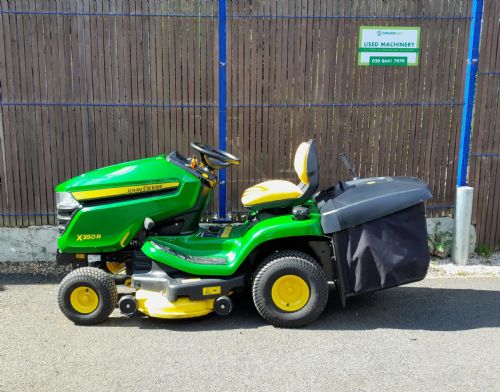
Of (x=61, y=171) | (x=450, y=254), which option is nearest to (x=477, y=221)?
(x=450, y=254)

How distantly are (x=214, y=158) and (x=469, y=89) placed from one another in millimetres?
3007

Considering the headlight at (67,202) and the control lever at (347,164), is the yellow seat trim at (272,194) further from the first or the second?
the headlight at (67,202)

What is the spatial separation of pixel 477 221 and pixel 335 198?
2.73 meters

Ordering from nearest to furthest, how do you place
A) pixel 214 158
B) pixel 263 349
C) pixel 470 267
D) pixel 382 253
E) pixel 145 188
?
pixel 263 349
pixel 382 253
pixel 145 188
pixel 214 158
pixel 470 267

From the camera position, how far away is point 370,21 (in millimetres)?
5840

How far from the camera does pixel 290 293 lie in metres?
4.35

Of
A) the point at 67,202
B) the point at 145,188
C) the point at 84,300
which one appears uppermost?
the point at 145,188

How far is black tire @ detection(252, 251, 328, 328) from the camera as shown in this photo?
4.29 metres

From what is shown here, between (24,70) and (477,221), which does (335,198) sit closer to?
(477,221)

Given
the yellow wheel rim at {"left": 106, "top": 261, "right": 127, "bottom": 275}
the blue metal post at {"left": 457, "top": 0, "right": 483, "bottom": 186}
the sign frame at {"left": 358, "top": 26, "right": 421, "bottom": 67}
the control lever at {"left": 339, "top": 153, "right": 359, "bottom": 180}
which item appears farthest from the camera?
the sign frame at {"left": 358, "top": 26, "right": 421, "bottom": 67}

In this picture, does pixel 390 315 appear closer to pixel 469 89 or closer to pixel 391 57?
pixel 469 89

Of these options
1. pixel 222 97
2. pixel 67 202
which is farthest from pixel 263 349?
pixel 222 97

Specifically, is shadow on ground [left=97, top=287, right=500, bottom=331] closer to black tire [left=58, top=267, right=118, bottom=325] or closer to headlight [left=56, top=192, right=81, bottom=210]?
black tire [left=58, top=267, right=118, bottom=325]

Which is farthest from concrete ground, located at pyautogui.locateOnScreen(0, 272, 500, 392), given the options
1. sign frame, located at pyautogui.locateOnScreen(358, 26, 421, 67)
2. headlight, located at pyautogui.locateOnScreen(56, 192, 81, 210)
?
sign frame, located at pyautogui.locateOnScreen(358, 26, 421, 67)
